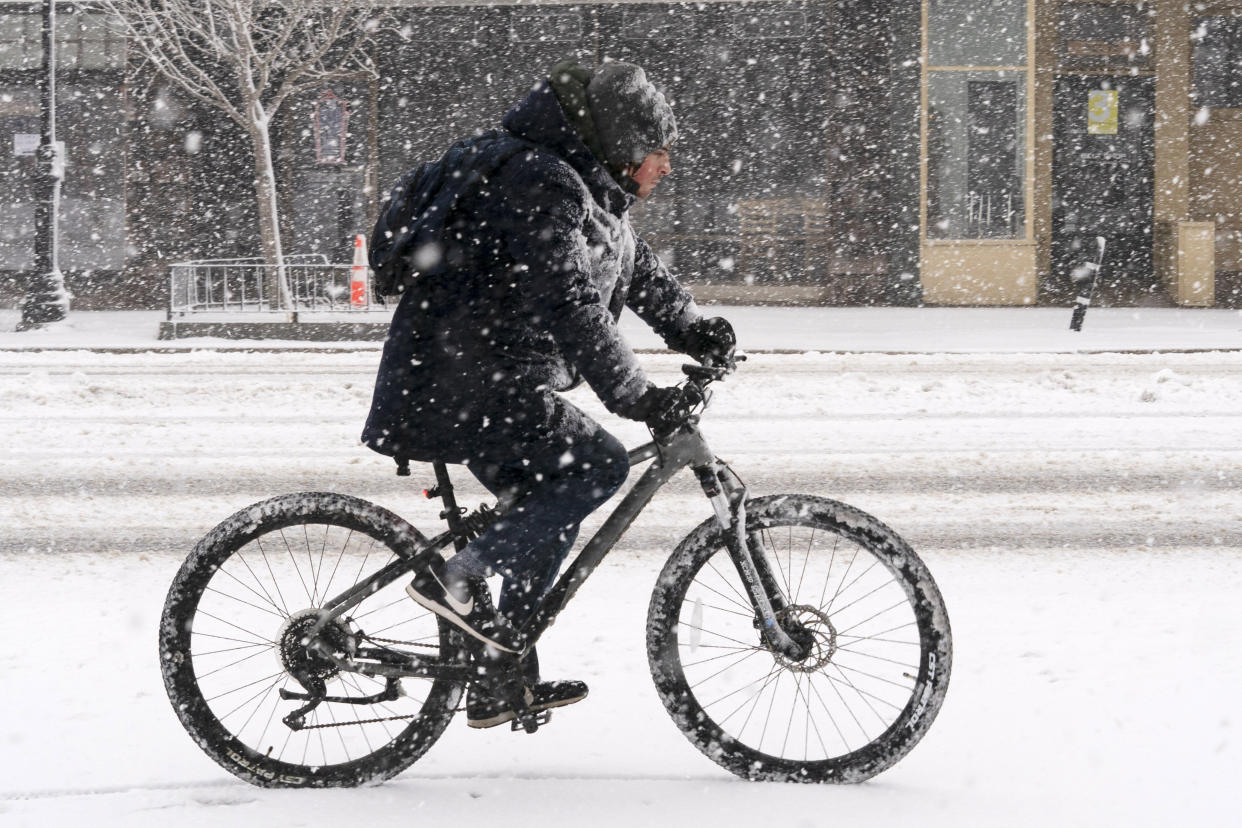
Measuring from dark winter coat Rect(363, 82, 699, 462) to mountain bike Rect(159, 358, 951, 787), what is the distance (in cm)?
18

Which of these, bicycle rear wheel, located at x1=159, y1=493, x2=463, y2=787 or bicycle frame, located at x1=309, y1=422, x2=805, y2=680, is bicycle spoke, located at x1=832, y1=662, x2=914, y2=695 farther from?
bicycle rear wheel, located at x1=159, y1=493, x2=463, y2=787

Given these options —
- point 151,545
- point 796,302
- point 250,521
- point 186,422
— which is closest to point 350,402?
point 186,422

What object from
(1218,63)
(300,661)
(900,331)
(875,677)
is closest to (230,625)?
(300,661)

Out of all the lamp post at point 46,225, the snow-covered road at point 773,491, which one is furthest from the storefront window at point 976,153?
the lamp post at point 46,225

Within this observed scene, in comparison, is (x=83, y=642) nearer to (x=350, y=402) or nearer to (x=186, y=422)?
(x=186, y=422)

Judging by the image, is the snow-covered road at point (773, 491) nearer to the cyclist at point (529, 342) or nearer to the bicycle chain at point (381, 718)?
the bicycle chain at point (381, 718)

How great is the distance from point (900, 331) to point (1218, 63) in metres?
9.19

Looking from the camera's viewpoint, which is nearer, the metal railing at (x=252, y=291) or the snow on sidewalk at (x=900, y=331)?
the snow on sidewalk at (x=900, y=331)

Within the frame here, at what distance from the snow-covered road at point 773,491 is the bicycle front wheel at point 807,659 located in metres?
0.14

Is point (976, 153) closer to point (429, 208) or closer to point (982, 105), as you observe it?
point (982, 105)

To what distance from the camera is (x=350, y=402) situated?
1125cm

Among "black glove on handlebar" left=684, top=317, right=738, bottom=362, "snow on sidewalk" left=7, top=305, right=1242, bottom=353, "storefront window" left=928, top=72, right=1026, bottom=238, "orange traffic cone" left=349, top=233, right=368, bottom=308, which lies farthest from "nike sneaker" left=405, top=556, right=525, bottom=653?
"storefront window" left=928, top=72, right=1026, bottom=238

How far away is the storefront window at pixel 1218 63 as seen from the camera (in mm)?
22547

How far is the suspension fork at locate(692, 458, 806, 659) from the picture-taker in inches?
140
